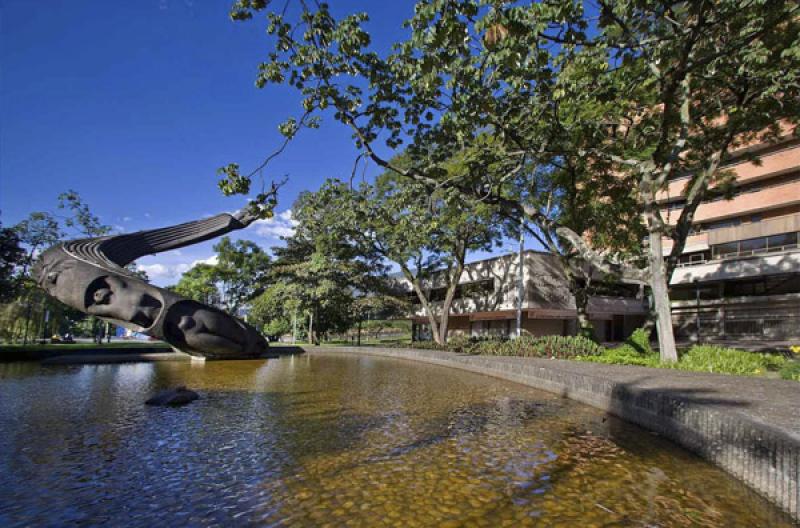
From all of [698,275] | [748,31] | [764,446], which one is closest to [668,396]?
[764,446]

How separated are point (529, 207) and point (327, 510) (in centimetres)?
1233

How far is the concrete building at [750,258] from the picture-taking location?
105 feet

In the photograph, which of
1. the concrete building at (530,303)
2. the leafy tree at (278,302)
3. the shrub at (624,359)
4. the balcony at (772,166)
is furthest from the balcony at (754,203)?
the leafy tree at (278,302)

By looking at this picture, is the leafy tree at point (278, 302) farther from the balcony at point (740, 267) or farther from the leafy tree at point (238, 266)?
the balcony at point (740, 267)

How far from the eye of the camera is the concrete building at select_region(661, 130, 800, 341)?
3189cm

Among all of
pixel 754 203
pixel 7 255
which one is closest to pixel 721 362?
pixel 754 203

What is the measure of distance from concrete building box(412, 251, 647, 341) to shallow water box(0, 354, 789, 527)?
2380 cm

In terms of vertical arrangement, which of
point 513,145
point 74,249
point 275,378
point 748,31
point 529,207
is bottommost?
point 275,378

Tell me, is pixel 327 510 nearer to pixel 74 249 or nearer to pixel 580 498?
pixel 580 498

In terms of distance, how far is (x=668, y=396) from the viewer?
7.04 metres

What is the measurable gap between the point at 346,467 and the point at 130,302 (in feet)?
46.5

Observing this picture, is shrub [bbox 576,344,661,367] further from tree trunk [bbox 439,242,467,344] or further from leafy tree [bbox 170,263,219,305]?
leafy tree [bbox 170,263,219,305]

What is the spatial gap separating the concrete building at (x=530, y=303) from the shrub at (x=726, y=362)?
1836 centimetres

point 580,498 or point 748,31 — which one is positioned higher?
point 748,31
